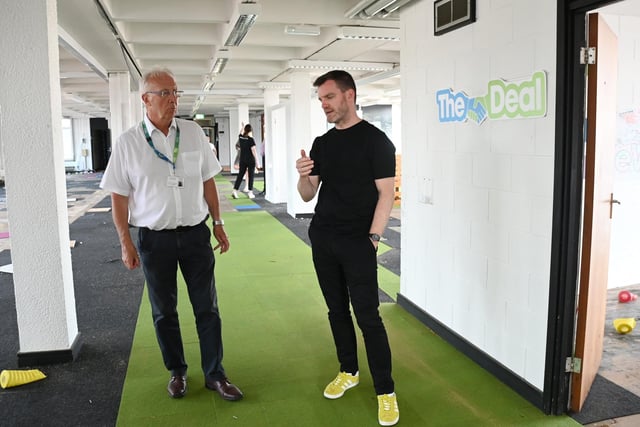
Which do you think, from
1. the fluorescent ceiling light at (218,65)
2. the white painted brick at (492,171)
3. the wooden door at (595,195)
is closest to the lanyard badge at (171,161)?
the white painted brick at (492,171)

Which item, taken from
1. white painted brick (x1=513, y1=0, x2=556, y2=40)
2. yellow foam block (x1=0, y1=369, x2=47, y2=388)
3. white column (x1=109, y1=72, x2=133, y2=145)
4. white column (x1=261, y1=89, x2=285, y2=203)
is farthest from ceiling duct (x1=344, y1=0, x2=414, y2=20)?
white column (x1=261, y1=89, x2=285, y2=203)

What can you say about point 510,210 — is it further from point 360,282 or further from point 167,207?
point 167,207

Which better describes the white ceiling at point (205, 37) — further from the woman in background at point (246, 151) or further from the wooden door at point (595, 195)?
the wooden door at point (595, 195)

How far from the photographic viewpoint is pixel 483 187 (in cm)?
329

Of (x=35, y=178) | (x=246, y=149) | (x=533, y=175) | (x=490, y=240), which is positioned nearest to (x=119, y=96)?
(x=246, y=149)

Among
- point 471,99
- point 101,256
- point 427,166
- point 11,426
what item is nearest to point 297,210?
point 101,256

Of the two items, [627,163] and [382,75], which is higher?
[382,75]

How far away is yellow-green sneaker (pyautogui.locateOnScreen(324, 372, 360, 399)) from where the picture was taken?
117 inches

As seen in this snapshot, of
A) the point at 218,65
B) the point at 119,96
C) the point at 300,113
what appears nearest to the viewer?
the point at 218,65

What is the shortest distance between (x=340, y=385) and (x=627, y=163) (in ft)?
12.3

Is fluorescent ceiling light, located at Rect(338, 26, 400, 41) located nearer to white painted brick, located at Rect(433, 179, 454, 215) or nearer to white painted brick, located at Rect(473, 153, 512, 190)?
white painted brick, located at Rect(433, 179, 454, 215)

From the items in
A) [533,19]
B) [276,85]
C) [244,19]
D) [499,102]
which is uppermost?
[276,85]

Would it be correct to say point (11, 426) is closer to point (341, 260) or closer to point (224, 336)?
point (224, 336)

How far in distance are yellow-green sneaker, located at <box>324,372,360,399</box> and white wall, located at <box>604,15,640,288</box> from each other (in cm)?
338
